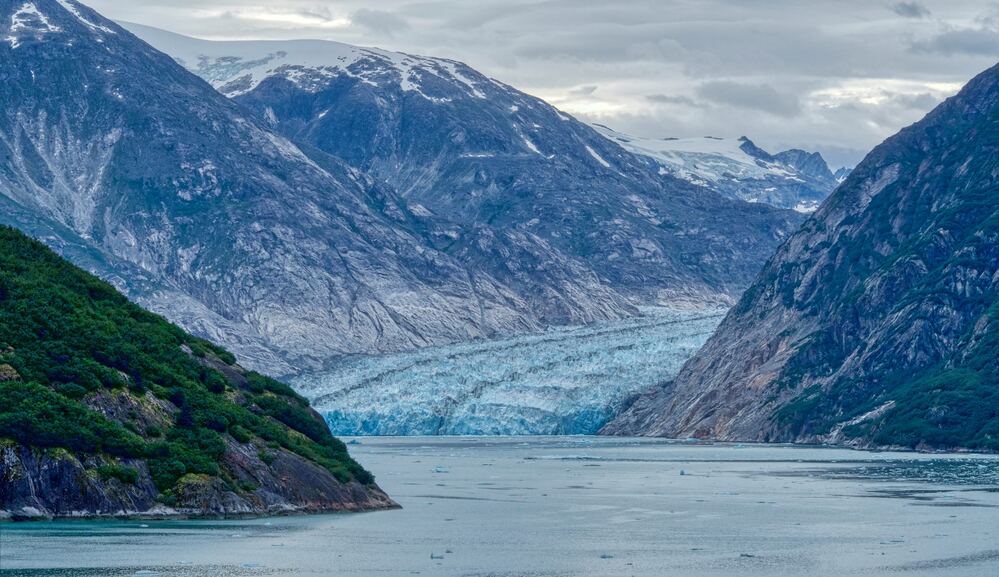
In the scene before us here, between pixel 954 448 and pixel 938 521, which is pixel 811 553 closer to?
pixel 938 521

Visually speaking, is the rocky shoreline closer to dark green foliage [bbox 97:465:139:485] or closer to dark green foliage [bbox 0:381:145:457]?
dark green foliage [bbox 97:465:139:485]

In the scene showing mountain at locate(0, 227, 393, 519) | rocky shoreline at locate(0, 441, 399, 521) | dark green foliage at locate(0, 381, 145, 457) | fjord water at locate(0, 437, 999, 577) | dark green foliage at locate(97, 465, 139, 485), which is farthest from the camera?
dark green foliage at locate(97, 465, 139, 485)

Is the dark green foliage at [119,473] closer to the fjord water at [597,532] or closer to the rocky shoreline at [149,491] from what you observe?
the rocky shoreline at [149,491]

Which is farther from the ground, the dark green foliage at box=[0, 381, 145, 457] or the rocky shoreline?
the dark green foliage at box=[0, 381, 145, 457]

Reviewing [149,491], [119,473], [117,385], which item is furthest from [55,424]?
[117,385]

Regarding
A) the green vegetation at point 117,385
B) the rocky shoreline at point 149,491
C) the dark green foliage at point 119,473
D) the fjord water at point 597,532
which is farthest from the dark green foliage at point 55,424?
the fjord water at point 597,532

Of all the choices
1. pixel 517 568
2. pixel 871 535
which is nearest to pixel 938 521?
pixel 871 535

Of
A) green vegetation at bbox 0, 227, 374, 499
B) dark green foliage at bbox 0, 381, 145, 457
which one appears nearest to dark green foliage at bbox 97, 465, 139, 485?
green vegetation at bbox 0, 227, 374, 499
